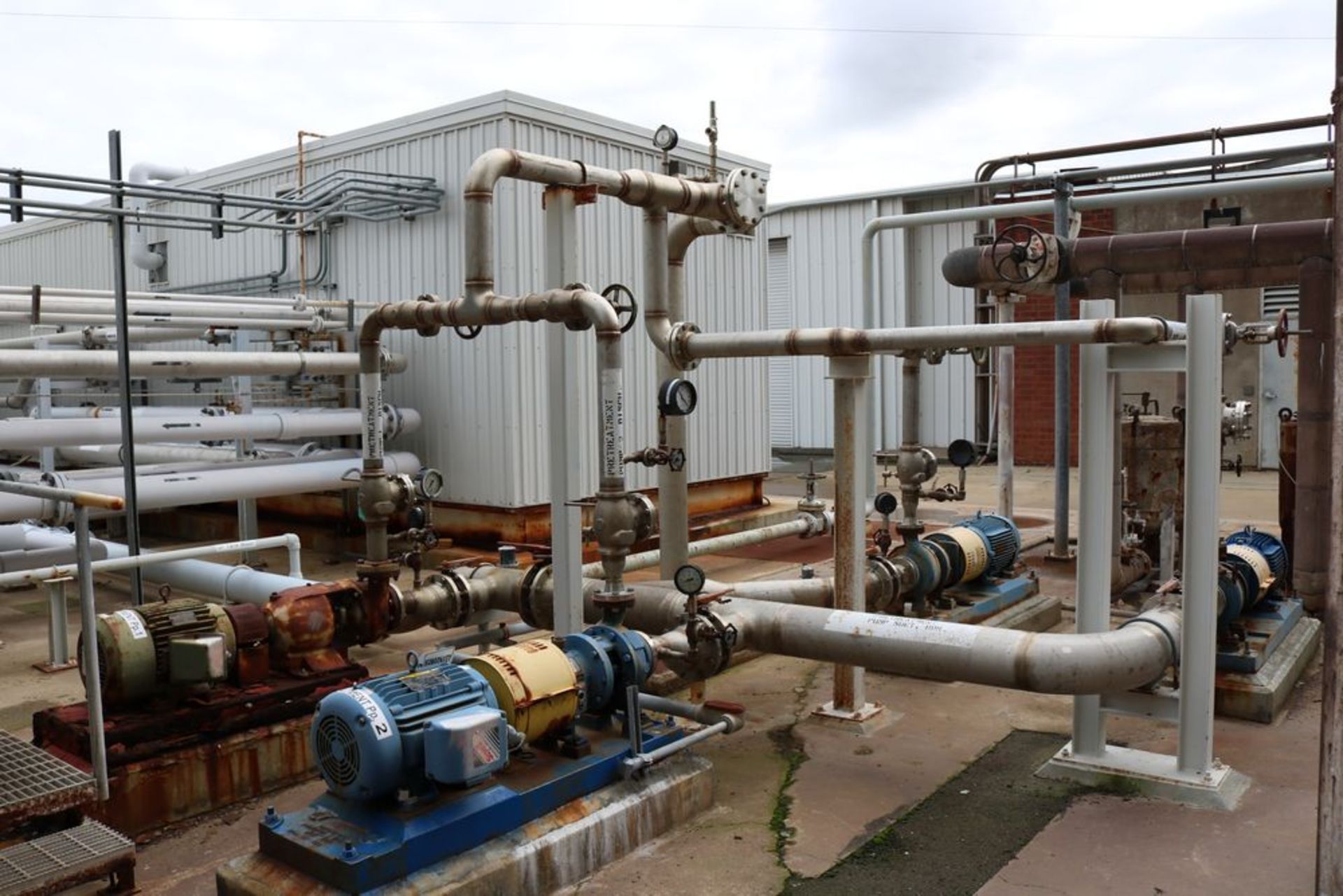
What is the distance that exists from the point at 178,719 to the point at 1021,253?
242 inches

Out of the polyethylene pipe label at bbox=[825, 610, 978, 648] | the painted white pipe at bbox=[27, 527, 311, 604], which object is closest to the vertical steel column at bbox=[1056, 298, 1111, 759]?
the polyethylene pipe label at bbox=[825, 610, 978, 648]

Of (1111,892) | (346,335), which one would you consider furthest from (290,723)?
(346,335)

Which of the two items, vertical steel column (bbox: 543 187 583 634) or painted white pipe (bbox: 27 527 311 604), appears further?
painted white pipe (bbox: 27 527 311 604)

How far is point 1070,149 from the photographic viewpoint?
10.9m

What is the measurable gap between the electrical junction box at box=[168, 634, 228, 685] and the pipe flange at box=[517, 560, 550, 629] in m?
1.69

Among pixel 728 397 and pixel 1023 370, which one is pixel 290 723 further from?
pixel 1023 370

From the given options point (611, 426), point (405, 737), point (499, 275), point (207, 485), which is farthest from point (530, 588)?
point (499, 275)

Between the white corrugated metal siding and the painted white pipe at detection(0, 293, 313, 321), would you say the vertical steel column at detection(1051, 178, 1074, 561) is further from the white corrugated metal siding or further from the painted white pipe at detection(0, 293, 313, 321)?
the white corrugated metal siding

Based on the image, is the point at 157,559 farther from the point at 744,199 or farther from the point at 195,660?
the point at 744,199

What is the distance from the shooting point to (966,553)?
7.47 meters

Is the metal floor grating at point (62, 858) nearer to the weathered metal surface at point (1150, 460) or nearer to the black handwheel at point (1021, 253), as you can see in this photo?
the black handwheel at point (1021, 253)

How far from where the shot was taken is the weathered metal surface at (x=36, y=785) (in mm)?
3832

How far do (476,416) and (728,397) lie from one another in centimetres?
339

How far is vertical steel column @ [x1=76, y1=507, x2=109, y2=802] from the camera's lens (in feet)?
13.9
